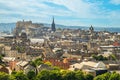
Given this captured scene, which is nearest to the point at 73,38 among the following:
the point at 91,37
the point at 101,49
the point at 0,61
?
the point at 91,37

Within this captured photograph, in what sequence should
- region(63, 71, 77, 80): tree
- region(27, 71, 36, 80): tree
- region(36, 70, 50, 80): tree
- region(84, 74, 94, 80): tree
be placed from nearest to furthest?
1. region(36, 70, 50, 80): tree
2. region(63, 71, 77, 80): tree
3. region(84, 74, 94, 80): tree
4. region(27, 71, 36, 80): tree

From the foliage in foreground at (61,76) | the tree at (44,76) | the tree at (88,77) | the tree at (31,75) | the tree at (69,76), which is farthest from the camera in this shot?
the tree at (31,75)

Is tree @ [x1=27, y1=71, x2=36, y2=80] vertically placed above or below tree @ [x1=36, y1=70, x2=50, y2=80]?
below

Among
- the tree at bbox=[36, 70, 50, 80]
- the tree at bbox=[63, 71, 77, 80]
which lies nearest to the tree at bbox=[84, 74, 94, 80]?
the tree at bbox=[63, 71, 77, 80]

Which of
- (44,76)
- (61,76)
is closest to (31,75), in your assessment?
(44,76)

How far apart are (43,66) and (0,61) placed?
18840 millimetres

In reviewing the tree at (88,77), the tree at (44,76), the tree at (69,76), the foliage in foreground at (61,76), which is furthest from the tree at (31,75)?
the tree at (88,77)

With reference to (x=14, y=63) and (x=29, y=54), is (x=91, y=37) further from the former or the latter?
(x=14, y=63)

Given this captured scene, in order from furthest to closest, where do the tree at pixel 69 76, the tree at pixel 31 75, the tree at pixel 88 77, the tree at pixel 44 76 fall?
the tree at pixel 31 75
the tree at pixel 88 77
the tree at pixel 69 76
the tree at pixel 44 76

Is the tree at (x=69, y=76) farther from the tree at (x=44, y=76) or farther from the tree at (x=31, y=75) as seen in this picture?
the tree at (x=31, y=75)

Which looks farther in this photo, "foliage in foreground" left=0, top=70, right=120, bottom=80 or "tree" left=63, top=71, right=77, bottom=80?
"tree" left=63, top=71, right=77, bottom=80

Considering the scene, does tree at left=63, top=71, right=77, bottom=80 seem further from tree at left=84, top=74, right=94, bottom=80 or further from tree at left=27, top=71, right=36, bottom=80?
tree at left=27, top=71, right=36, bottom=80

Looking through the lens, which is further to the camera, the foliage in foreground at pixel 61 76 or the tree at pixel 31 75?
the tree at pixel 31 75

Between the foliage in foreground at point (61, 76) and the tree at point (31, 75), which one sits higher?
the foliage in foreground at point (61, 76)
